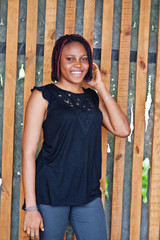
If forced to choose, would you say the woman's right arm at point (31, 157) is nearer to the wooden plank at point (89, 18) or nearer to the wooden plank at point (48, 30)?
the wooden plank at point (48, 30)

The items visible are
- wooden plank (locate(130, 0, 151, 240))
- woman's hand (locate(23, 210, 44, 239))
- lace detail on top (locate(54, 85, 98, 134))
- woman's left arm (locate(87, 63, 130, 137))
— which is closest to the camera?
woman's hand (locate(23, 210, 44, 239))

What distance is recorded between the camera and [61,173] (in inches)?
75.8

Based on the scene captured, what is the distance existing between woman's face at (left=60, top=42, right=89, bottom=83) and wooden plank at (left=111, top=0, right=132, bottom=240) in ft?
2.11

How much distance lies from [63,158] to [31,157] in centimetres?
20

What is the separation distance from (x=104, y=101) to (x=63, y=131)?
0.47 metres

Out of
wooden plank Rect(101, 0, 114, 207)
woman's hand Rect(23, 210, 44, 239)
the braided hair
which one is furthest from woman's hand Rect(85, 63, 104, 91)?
woman's hand Rect(23, 210, 44, 239)

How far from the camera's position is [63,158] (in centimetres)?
192

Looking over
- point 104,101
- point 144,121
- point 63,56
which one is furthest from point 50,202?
Answer: point 144,121

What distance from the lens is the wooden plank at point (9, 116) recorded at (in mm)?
2551

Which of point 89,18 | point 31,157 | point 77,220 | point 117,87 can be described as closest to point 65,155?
point 31,157

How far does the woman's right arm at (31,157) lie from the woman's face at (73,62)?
11.5 inches

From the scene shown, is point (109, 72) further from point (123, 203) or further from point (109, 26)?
point (123, 203)

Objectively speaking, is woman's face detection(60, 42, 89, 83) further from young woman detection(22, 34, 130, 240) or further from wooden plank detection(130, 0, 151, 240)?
wooden plank detection(130, 0, 151, 240)

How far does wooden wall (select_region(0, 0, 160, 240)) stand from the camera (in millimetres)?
2564
